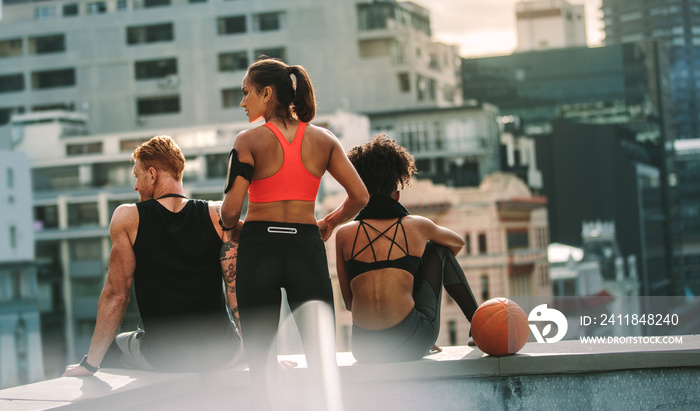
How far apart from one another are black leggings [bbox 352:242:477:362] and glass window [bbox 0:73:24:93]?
67.3m

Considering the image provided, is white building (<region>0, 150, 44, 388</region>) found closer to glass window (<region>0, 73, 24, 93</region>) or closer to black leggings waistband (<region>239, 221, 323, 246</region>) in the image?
glass window (<region>0, 73, 24, 93</region>)

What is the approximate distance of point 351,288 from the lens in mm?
4801

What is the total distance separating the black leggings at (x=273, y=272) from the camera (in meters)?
3.76

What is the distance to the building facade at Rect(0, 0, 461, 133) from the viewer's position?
63.2 meters

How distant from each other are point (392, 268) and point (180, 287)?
1.05 m

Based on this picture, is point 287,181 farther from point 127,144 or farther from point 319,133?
point 127,144

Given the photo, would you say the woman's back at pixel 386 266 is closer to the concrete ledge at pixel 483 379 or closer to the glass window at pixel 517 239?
the concrete ledge at pixel 483 379

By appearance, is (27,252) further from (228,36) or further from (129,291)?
(129,291)

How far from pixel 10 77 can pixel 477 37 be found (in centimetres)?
4337

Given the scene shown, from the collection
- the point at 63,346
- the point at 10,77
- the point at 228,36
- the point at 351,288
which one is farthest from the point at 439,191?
the point at 351,288

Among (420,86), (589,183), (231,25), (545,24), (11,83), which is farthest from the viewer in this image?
(545,24)

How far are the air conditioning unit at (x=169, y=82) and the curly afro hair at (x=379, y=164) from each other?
6243cm

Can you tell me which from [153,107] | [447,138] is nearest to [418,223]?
[447,138]

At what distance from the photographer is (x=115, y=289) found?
4.49 metres
